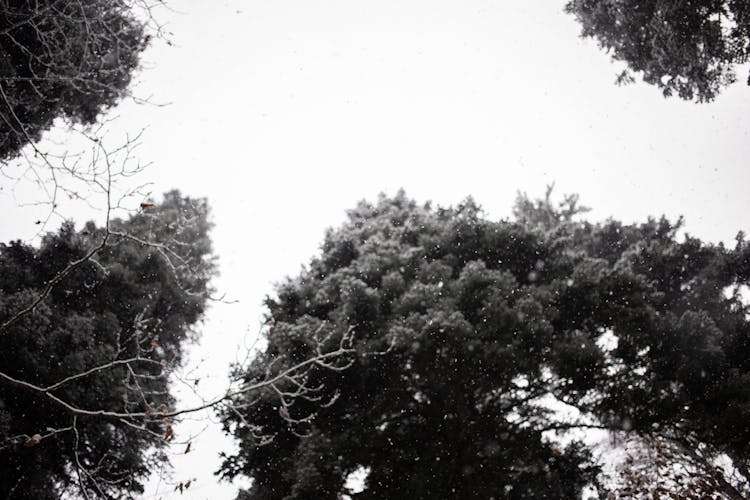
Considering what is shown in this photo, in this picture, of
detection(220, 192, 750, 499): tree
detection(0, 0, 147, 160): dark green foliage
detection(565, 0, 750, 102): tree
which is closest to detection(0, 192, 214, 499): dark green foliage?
detection(0, 0, 147, 160): dark green foliage

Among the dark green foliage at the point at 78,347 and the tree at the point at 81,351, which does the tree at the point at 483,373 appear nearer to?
the tree at the point at 81,351

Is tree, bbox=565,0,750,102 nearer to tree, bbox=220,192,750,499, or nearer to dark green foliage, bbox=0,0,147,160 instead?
tree, bbox=220,192,750,499

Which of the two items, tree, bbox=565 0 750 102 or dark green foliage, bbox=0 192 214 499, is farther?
dark green foliage, bbox=0 192 214 499

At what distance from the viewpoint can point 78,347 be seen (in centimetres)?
931

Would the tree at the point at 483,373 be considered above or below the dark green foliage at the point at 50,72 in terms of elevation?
below

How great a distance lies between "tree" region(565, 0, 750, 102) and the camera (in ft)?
21.6

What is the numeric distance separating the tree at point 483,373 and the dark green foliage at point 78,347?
312 centimetres

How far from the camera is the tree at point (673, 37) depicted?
21.6 ft

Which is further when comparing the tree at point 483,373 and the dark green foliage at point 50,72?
the tree at point 483,373

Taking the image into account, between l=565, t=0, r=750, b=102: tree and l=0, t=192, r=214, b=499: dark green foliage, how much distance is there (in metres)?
9.19

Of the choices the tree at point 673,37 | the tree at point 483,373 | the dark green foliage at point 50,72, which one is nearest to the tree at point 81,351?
the tree at point 483,373

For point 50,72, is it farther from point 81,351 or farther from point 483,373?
point 483,373

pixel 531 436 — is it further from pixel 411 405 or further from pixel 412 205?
pixel 412 205

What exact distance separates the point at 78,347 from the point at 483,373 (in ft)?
30.1
